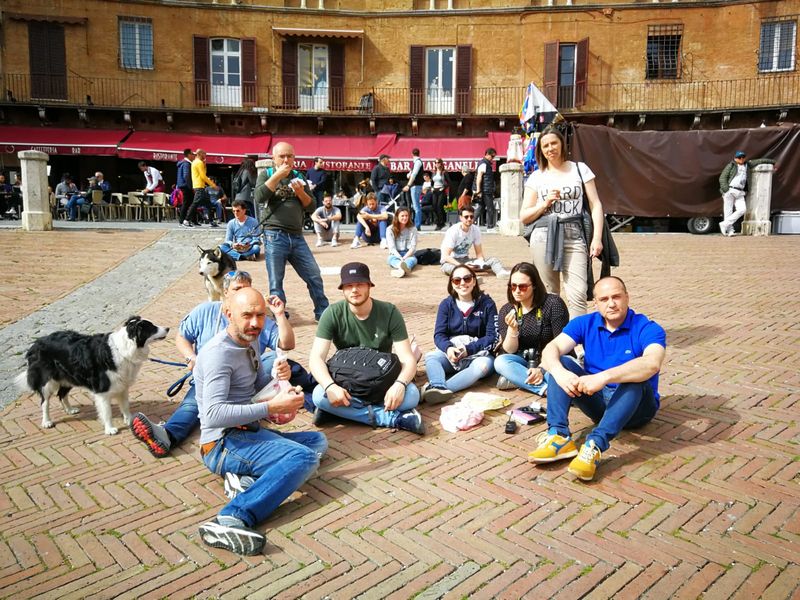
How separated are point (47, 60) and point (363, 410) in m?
24.6

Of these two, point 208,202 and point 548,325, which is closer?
point 548,325

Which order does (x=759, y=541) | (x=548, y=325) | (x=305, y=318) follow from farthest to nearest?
1. (x=305, y=318)
2. (x=548, y=325)
3. (x=759, y=541)

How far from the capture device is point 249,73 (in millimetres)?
25234

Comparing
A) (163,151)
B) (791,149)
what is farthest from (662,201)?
(163,151)

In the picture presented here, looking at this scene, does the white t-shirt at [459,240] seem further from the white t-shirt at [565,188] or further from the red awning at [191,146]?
the red awning at [191,146]

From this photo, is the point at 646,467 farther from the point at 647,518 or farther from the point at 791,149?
the point at 791,149

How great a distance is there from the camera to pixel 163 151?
2405 centimetres

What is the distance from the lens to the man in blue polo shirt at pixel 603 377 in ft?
13.0

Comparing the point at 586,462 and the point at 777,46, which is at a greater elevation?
the point at 777,46

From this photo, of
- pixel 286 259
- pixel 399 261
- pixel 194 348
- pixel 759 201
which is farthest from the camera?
pixel 759 201

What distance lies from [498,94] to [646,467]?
75.3 ft

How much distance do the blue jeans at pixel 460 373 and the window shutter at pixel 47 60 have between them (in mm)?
23650

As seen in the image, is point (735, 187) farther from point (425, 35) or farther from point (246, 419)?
point (246, 419)

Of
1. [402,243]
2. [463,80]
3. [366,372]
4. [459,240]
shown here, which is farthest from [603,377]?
[463,80]
